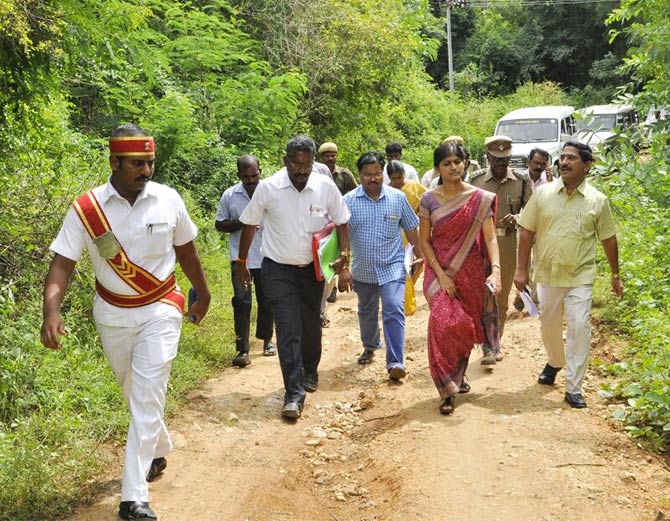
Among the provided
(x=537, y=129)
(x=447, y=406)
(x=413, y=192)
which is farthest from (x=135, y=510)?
(x=537, y=129)

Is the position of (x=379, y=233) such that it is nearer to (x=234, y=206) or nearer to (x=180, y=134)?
(x=234, y=206)

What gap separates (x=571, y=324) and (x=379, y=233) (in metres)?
1.97

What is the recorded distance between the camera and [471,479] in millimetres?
5285

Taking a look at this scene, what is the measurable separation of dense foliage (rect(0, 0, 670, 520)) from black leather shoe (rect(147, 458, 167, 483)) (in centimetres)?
36

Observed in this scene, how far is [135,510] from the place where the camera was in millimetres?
4633

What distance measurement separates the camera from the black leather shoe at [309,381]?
7484mm

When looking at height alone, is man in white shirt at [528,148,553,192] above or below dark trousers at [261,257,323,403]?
above

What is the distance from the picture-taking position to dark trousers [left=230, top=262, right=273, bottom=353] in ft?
26.9

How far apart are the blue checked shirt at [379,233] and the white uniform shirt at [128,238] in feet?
10.3

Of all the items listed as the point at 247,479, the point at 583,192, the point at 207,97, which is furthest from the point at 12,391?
the point at 207,97

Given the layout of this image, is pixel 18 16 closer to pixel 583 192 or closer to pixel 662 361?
pixel 583 192

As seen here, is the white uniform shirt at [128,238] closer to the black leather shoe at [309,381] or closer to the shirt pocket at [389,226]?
the black leather shoe at [309,381]

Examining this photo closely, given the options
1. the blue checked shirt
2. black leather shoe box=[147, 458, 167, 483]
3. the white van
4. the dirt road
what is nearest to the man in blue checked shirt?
the blue checked shirt

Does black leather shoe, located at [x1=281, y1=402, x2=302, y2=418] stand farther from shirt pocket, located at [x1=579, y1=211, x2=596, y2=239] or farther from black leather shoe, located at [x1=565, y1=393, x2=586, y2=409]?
shirt pocket, located at [x1=579, y1=211, x2=596, y2=239]
